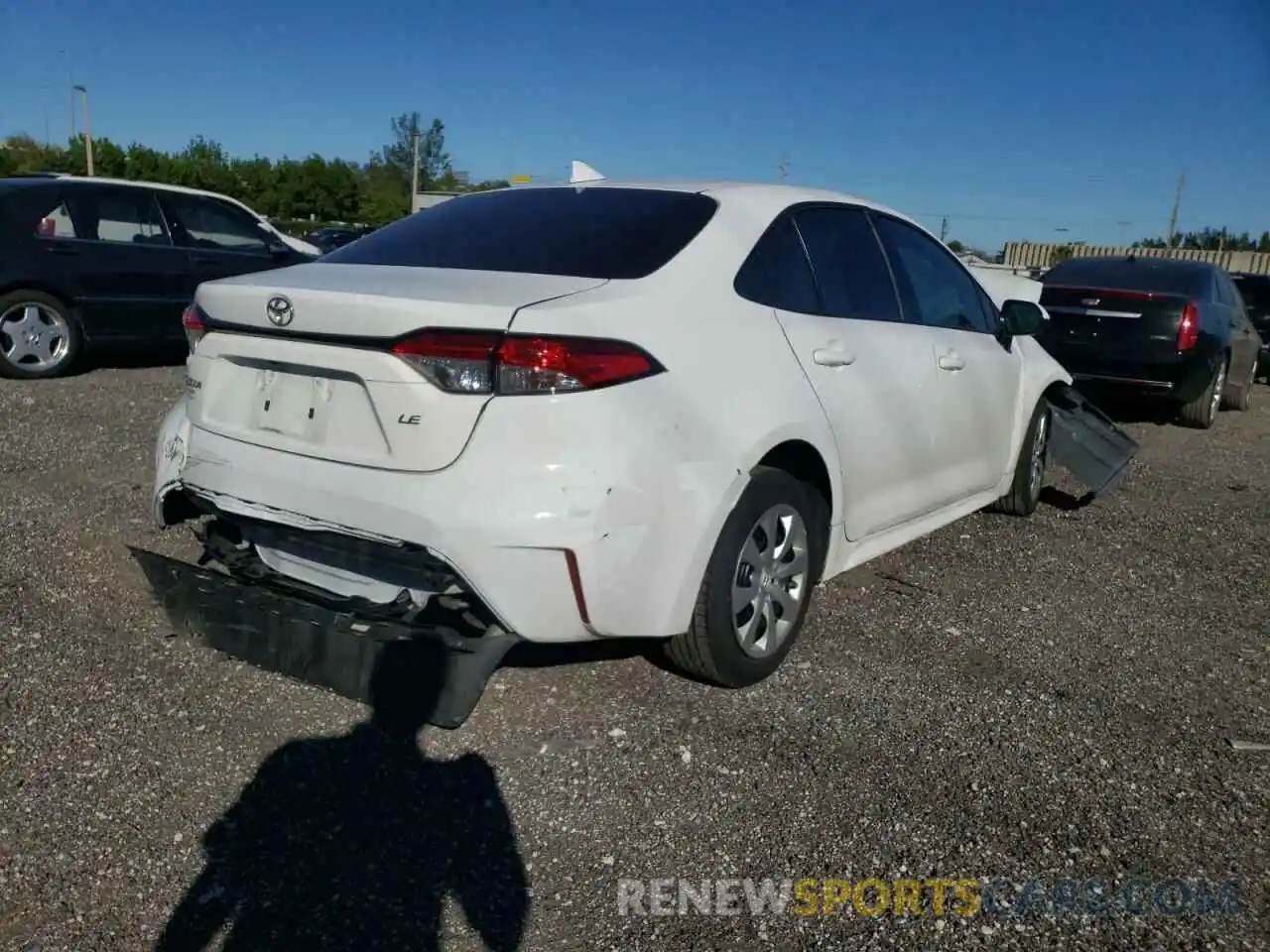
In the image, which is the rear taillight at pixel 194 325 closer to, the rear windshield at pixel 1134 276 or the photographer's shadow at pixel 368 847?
the photographer's shadow at pixel 368 847

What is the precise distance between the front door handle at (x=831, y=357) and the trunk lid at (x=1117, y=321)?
558cm

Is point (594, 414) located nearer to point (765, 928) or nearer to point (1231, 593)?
point (765, 928)

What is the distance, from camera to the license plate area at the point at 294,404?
2.86 metres

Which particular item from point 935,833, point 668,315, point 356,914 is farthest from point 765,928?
point 668,315

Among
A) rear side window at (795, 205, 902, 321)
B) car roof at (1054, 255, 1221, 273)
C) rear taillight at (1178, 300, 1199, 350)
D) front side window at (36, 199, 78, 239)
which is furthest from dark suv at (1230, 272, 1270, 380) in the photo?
front side window at (36, 199, 78, 239)

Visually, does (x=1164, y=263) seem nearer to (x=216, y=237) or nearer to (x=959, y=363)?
(x=959, y=363)

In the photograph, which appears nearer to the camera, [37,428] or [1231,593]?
[1231,593]

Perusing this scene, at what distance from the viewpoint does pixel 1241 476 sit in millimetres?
7375

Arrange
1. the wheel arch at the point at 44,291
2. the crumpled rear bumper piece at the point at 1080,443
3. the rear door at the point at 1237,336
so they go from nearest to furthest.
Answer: the crumpled rear bumper piece at the point at 1080,443, the wheel arch at the point at 44,291, the rear door at the point at 1237,336

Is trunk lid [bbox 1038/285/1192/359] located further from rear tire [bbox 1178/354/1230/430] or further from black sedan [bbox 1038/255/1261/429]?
rear tire [bbox 1178/354/1230/430]

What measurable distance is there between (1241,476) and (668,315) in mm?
6030

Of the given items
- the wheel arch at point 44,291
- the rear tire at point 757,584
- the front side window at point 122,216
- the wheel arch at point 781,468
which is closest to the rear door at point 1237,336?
the wheel arch at point 781,468

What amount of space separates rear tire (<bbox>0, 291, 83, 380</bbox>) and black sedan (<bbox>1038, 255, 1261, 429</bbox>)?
7991 mm

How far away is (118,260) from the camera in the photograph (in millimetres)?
8609
